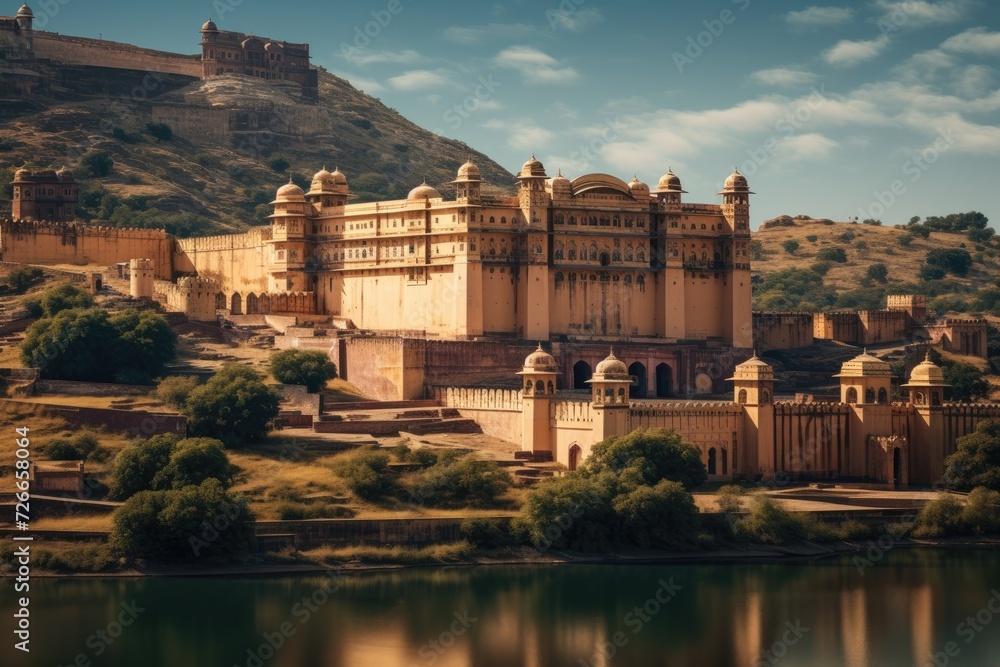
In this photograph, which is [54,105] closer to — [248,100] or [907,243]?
[248,100]

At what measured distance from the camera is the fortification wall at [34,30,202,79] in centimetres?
12294

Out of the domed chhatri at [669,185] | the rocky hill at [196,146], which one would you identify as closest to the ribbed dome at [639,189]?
the domed chhatri at [669,185]

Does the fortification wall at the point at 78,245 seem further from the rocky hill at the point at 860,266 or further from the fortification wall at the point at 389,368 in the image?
the rocky hill at the point at 860,266

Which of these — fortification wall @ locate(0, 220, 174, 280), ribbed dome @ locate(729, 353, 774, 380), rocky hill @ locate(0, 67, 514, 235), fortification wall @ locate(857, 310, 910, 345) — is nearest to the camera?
ribbed dome @ locate(729, 353, 774, 380)

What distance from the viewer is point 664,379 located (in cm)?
7500

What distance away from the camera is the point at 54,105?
11956 centimetres

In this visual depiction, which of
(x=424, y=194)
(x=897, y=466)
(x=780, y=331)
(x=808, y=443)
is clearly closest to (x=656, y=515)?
(x=808, y=443)

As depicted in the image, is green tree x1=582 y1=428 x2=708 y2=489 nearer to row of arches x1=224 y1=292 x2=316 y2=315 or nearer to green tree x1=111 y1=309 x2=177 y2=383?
green tree x1=111 y1=309 x2=177 y2=383

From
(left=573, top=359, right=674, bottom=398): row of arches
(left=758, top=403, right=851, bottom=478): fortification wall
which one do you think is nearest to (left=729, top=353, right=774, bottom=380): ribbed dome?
(left=758, top=403, right=851, bottom=478): fortification wall

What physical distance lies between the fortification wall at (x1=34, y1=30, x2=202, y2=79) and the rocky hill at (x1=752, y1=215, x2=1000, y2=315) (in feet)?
141

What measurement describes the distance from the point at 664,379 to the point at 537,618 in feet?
87.2

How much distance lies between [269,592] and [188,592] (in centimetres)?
228

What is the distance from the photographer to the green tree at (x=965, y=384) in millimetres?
76938

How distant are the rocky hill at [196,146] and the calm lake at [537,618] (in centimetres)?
5487
